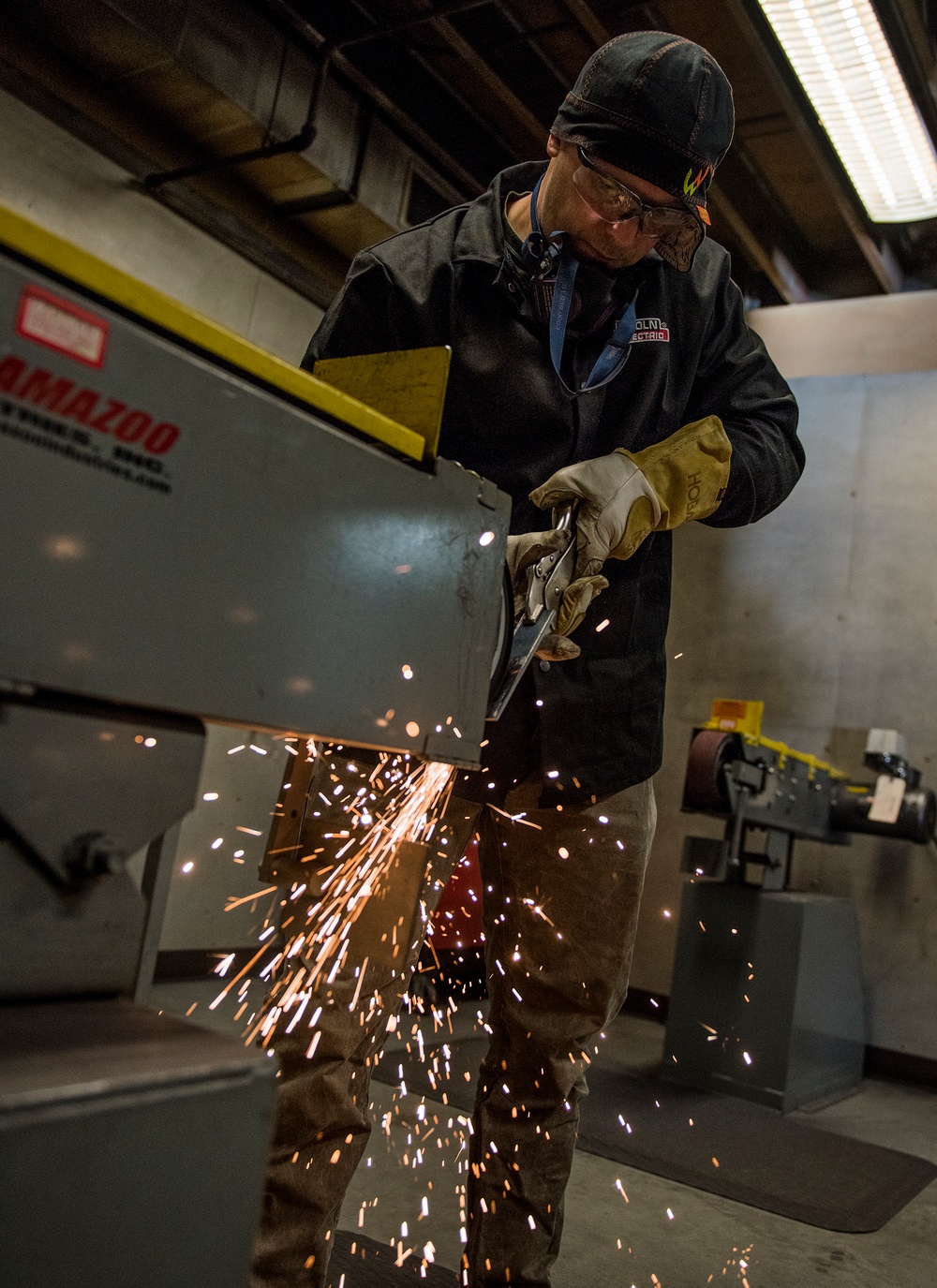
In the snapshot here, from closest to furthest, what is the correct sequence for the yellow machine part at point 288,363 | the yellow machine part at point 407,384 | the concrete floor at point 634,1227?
the yellow machine part at point 288,363 < the yellow machine part at point 407,384 < the concrete floor at point 634,1227

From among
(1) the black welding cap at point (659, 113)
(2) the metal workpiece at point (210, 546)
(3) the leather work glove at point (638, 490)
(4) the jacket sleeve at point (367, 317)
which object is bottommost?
(2) the metal workpiece at point (210, 546)

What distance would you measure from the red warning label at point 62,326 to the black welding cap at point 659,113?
960 mm

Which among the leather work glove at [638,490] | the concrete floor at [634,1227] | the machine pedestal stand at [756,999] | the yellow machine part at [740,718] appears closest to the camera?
the leather work glove at [638,490]

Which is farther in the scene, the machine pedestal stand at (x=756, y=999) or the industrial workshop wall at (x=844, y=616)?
the industrial workshop wall at (x=844, y=616)

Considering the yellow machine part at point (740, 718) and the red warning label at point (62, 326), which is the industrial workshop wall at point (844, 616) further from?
the red warning label at point (62, 326)

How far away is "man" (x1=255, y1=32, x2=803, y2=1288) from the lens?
1335 mm

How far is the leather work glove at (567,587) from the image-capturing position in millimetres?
1161

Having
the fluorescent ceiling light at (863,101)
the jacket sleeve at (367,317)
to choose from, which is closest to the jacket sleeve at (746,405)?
the jacket sleeve at (367,317)

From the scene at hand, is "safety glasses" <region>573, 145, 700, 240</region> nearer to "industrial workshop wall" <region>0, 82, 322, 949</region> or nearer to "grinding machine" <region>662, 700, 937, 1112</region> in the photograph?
"grinding machine" <region>662, 700, 937, 1112</region>

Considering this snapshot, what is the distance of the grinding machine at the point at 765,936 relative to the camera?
10.5 ft

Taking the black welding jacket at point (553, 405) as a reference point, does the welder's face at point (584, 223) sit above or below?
above

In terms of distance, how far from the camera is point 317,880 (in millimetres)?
1348

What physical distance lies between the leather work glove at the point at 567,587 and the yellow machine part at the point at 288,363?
35 cm

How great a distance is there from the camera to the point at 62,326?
0.54 meters
